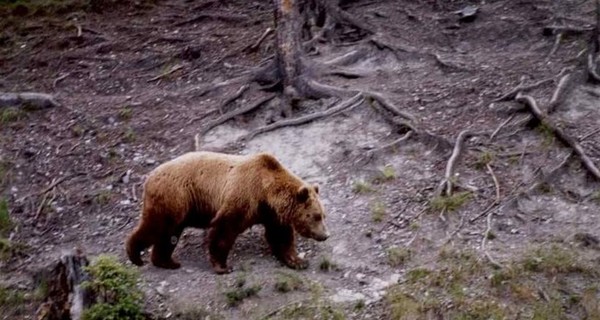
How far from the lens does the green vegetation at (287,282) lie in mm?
8690

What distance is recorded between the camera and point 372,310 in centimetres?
855

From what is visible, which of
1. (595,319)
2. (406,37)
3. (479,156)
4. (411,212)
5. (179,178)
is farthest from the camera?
(406,37)

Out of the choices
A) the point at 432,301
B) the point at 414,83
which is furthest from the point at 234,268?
the point at 414,83

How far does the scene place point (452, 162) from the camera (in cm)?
1058

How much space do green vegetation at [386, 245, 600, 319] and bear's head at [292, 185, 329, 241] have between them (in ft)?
2.97

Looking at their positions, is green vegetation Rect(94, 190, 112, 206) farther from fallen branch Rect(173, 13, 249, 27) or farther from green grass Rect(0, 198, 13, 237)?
fallen branch Rect(173, 13, 249, 27)

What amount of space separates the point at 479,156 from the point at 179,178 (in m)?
3.68

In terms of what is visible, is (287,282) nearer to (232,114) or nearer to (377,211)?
(377,211)

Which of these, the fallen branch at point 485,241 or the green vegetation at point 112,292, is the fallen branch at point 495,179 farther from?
the green vegetation at point 112,292

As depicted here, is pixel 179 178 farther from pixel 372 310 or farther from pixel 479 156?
pixel 479 156

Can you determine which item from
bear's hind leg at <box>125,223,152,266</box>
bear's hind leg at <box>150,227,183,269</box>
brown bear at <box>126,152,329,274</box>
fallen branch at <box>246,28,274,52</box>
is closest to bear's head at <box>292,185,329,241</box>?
brown bear at <box>126,152,329,274</box>

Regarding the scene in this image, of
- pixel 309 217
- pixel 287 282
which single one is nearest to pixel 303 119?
pixel 309 217

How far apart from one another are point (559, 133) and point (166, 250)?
4.79m

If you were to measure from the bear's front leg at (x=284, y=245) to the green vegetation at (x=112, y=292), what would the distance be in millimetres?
Result: 1452
